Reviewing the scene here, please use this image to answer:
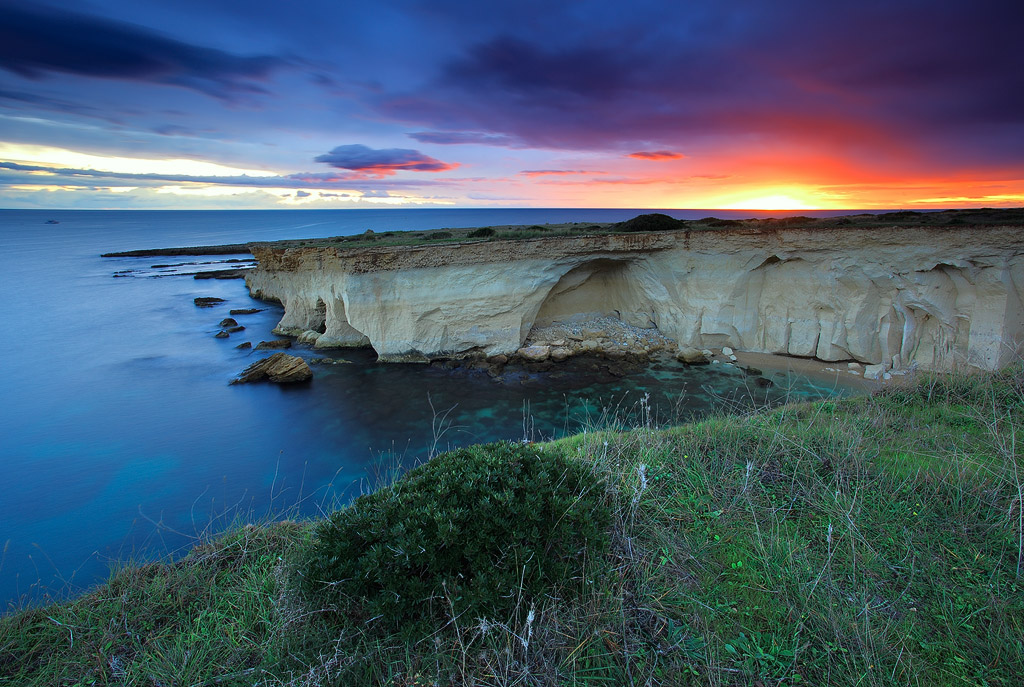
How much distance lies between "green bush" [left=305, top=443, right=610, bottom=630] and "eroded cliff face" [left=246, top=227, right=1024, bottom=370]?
50.9 ft

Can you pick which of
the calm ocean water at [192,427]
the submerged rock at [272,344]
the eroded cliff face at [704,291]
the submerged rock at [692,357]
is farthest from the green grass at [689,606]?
the submerged rock at [272,344]

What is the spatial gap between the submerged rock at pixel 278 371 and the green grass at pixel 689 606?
45.0ft

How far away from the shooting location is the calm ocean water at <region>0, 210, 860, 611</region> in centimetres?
920

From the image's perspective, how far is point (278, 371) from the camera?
16.8 metres

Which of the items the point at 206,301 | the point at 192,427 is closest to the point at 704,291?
the point at 192,427

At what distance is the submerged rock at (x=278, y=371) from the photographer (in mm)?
16703

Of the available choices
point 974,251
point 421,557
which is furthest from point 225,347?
point 974,251

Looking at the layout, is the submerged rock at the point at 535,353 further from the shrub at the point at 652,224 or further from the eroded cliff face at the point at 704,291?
→ the shrub at the point at 652,224

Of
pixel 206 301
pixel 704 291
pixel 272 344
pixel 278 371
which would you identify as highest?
pixel 704 291

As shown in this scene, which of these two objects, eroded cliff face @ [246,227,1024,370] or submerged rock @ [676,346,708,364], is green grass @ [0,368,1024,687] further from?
eroded cliff face @ [246,227,1024,370]

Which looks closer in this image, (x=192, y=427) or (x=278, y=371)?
(x=192, y=427)

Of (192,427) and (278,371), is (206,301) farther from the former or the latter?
(192,427)

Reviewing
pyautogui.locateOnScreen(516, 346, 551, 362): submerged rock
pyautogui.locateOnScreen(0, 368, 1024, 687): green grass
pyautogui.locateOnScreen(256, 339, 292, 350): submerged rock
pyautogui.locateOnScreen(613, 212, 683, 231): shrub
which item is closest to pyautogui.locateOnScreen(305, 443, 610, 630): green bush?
pyautogui.locateOnScreen(0, 368, 1024, 687): green grass

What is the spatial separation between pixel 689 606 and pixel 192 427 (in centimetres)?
1568
